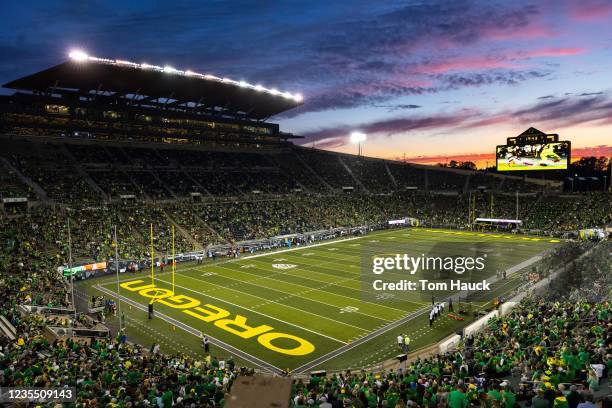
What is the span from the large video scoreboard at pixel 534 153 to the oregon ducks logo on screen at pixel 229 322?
42888 millimetres

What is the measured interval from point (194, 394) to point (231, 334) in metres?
9.96

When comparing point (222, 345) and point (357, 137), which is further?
point (357, 137)

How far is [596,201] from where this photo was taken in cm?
5522

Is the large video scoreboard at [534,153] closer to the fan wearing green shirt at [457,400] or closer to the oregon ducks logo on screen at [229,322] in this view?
the oregon ducks logo on screen at [229,322]

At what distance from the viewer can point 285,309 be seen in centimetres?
2309

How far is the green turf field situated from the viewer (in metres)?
18.1

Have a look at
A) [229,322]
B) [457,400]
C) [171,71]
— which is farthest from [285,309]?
[171,71]

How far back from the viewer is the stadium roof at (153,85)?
144ft

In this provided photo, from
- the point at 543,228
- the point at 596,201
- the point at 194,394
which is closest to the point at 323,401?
the point at 194,394

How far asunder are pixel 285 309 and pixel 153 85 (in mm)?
38655

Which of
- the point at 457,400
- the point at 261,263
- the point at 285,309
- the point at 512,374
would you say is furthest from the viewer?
the point at 261,263

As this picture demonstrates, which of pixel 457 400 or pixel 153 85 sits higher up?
pixel 153 85

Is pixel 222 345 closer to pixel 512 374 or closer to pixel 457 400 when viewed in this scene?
pixel 512 374

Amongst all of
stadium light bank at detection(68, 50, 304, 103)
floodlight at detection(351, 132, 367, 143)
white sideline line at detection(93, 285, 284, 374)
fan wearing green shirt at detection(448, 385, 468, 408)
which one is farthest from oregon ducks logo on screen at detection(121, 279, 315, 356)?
floodlight at detection(351, 132, 367, 143)
